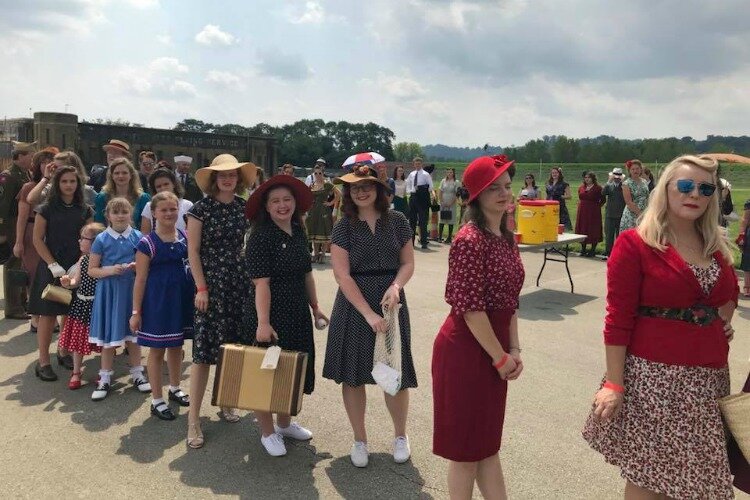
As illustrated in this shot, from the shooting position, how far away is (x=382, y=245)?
359 cm

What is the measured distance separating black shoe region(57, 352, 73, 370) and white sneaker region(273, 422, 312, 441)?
8.19 ft

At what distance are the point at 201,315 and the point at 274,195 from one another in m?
1.02

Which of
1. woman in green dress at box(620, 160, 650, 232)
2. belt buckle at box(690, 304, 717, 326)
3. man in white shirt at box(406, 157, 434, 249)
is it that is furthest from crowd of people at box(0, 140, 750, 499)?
man in white shirt at box(406, 157, 434, 249)

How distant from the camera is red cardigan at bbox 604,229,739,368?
2.39 metres

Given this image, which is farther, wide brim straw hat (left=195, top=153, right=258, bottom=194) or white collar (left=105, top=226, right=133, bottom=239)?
white collar (left=105, top=226, right=133, bottom=239)

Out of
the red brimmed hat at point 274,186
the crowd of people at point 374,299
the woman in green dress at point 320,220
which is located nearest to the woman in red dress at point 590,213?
the woman in green dress at point 320,220

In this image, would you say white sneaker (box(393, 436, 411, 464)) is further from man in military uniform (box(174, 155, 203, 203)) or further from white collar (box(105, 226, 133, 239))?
man in military uniform (box(174, 155, 203, 203))

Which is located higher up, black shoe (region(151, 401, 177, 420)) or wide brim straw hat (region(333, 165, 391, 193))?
wide brim straw hat (region(333, 165, 391, 193))

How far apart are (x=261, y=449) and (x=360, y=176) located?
1.91m

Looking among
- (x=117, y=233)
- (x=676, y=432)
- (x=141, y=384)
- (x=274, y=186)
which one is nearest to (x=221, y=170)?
(x=274, y=186)

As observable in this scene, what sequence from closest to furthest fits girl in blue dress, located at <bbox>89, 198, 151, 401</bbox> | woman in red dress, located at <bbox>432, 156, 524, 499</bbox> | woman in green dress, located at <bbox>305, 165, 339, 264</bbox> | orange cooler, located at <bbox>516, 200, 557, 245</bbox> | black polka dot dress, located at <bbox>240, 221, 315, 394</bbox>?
1. woman in red dress, located at <bbox>432, 156, 524, 499</bbox>
2. black polka dot dress, located at <bbox>240, 221, 315, 394</bbox>
3. girl in blue dress, located at <bbox>89, 198, 151, 401</bbox>
4. orange cooler, located at <bbox>516, 200, 557, 245</bbox>
5. woman in green dress, located at <bbox>305, 165, 339, 264</bbox>

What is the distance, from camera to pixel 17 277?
21.1 feet

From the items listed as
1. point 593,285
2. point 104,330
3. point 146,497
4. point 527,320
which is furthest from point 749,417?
point 593,285

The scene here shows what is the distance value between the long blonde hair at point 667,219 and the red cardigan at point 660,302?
2.2 inches
